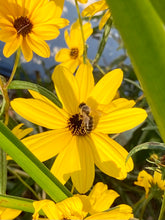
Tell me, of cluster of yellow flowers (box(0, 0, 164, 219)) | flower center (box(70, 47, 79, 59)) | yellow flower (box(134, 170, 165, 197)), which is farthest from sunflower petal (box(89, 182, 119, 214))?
flower center (box(70, 47, 79, 59))

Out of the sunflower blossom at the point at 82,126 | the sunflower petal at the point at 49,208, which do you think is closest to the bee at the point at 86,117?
the sunflower blossom at the point at 82,126

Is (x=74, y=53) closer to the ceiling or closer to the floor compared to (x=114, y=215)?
closer to the ceiling

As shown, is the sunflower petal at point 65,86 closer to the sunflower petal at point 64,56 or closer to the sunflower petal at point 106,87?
the sunflower petal at point 106,87

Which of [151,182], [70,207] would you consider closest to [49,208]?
[70,207]

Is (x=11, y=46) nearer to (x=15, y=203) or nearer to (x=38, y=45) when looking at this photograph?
(x=38, y=45)

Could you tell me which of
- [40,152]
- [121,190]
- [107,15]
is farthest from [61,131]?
[121,190]

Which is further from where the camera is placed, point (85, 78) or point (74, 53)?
point (74, 53)

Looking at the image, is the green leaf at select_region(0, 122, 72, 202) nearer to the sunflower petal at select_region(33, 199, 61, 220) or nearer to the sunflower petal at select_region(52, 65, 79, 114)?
the sunflower petal at select_region(33, 199, 61, 220)

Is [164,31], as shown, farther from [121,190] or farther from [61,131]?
[121,190]
